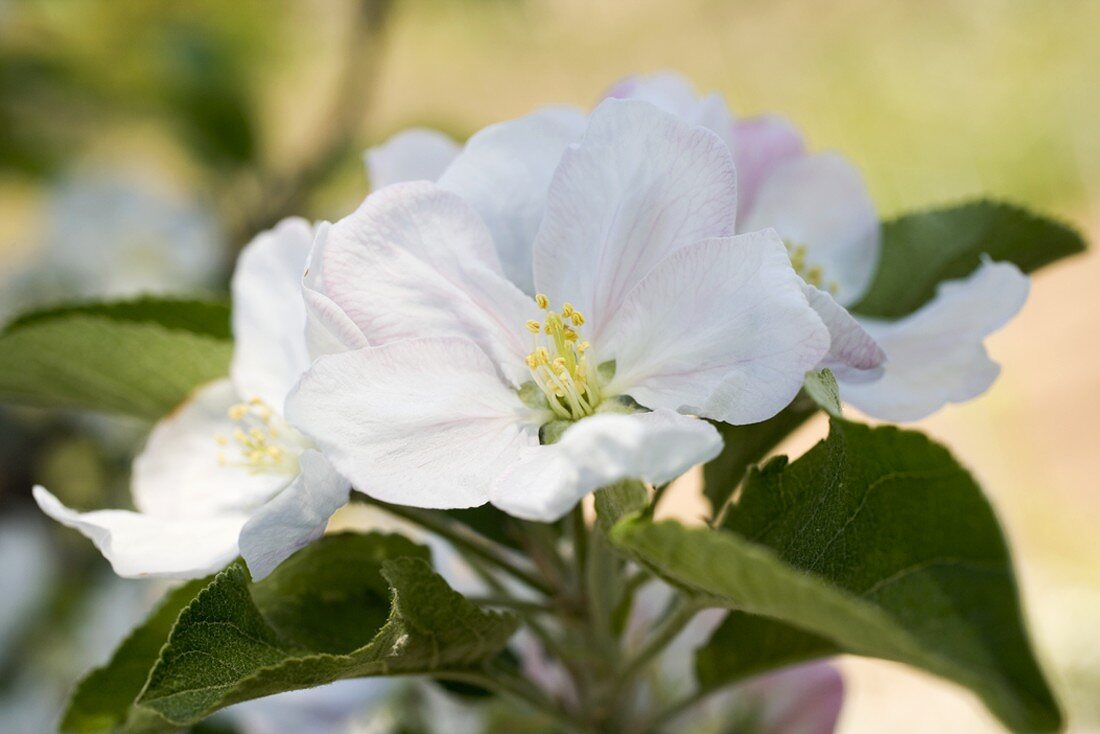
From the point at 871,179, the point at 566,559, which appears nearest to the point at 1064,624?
the point at 566,559

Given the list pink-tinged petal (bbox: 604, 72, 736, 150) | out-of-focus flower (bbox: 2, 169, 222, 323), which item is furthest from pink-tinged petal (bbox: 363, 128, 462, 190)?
out-of-focus flower (bbox: 2, 169, 222, 323)

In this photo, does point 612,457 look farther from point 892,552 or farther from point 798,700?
point 798,700

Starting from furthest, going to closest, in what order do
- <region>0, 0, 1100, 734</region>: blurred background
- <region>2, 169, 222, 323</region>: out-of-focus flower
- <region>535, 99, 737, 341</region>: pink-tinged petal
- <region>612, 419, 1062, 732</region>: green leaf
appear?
<region>2, 169, 222, 323</region>: out-of-focus flower, <region>0, 0, 1100, 734</region>: blurred background, <region>535, 99, 737, 341</region>: pink-tinged petal, <region>612, 419, 1062, 732</region>: green leaf

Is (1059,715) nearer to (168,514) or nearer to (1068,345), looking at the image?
(168,514)

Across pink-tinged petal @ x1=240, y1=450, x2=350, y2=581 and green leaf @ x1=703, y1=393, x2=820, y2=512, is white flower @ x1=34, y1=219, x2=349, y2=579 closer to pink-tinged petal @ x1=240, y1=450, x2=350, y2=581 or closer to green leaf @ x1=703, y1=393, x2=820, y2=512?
pink-tinged petal @ x1=240, y1=450, x2=350, y2=581

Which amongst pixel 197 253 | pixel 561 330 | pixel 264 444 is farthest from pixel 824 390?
pixel 197 253

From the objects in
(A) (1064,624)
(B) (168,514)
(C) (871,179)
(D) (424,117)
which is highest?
(B) (168,514)
